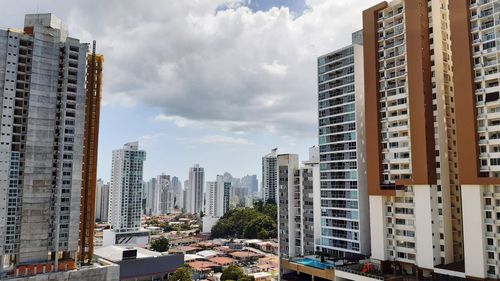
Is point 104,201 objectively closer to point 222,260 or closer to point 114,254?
point 222,260

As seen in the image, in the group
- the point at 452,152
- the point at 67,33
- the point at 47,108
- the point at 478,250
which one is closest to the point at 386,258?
the point at 478,250

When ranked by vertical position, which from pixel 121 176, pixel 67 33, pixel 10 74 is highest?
pixel 67 33

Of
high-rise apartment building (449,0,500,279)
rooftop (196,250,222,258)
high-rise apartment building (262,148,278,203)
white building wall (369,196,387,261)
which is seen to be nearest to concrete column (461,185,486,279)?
high-rise apartment building (449,0,500,279)

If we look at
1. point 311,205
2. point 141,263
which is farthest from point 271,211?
point 311,205

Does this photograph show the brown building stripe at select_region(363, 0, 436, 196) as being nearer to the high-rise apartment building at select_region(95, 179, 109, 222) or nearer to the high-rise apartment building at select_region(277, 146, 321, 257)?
the high-rise apartment building at select_region(277, 146, 321, 257)

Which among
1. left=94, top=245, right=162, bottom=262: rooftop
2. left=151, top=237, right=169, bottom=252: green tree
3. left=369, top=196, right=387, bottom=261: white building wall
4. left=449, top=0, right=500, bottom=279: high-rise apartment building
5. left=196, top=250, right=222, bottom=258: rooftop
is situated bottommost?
left=196, top=250, right=222, bottom=258: rooftop

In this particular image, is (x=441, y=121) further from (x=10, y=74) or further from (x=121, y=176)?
(x=121, y=176)
